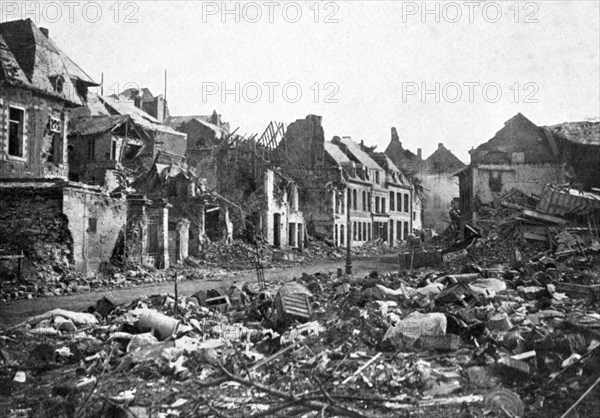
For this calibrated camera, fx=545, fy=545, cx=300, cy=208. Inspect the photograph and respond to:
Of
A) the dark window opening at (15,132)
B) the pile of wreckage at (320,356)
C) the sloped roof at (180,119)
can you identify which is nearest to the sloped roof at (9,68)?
the dark window opening at (15,132)

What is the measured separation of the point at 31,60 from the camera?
90.1 feet

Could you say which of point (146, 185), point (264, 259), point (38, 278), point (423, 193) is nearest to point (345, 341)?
point (38, 278)

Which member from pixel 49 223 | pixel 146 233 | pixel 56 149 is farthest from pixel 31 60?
pixel 49 223

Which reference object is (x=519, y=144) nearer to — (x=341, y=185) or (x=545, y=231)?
(x=545, y=231)

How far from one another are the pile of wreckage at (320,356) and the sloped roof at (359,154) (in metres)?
42.9

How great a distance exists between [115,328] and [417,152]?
240ft

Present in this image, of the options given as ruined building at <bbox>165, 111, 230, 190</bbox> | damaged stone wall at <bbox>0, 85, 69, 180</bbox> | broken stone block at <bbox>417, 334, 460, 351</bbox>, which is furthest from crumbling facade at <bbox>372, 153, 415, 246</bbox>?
broken stone block at <bbox>417, 334, 460, 351</bbox>

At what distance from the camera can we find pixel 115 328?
11.8 m

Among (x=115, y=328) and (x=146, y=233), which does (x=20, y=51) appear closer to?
(x=146, y=233)

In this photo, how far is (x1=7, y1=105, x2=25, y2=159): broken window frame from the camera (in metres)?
26.2

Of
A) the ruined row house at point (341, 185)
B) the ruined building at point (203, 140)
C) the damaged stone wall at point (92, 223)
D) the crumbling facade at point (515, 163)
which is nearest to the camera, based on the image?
the damaged stone wall at point (92, 223)

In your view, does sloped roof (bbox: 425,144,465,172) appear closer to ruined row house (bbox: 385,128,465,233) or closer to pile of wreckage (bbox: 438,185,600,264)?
ruined row house (bbox: 385,128,465,233)

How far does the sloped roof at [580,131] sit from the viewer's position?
3366cm

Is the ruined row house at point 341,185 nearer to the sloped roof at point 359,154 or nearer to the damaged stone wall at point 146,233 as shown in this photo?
the sloped roof at point 359,154
